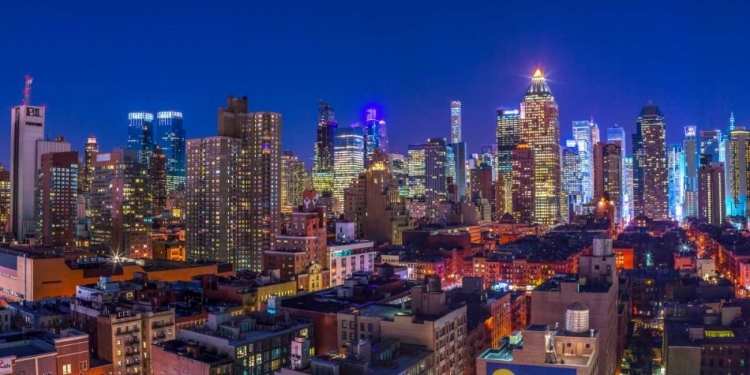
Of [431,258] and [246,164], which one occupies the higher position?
[246,164]

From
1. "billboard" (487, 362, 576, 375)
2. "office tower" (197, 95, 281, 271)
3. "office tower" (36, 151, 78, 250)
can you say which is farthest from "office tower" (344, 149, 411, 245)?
"billboard" (487, 362, 576, 375)

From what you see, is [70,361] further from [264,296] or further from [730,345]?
[730,345]

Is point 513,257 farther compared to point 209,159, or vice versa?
point 209,159

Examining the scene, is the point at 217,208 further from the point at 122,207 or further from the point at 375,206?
the point at 375,206

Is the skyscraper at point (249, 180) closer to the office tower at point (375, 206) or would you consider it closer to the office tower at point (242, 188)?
the office tower at point (242, 188)

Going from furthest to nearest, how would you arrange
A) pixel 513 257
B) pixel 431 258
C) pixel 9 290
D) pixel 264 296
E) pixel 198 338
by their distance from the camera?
1. pixel 431 258
2. pixel 513 257
3. pixel 9 290
4. pixel 264 296
5. pixel 198 338

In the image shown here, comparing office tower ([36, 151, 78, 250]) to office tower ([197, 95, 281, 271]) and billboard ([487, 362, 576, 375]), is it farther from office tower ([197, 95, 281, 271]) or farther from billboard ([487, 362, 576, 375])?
billboard ([487, 362, 576, 375])

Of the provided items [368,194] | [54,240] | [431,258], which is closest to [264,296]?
[431,258]
